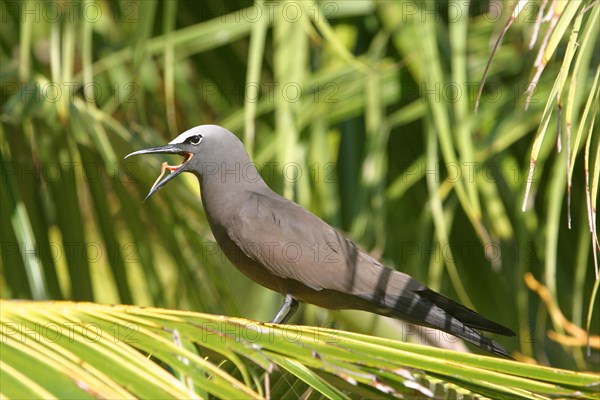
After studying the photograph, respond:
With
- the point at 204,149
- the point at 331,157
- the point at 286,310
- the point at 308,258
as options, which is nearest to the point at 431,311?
the point at 308,258

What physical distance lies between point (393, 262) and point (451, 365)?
8.71 feet

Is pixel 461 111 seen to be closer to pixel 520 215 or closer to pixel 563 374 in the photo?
pixel 520 215

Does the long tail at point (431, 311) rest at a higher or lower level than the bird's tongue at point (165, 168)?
lower

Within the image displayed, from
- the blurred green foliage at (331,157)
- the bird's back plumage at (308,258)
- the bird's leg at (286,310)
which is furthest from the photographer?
the blurred green foliage at (331,157)

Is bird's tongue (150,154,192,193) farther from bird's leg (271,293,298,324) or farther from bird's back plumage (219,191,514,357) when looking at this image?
bird's leg (271,293,298,324)

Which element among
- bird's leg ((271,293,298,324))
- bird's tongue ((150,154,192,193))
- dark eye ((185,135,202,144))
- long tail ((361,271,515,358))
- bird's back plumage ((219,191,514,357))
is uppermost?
dark eye ((185,135,202,144))

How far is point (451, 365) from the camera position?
1983mm

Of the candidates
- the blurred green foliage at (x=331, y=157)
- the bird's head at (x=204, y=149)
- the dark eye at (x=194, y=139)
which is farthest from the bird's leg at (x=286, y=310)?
the dark eye at (x=194, y=139)

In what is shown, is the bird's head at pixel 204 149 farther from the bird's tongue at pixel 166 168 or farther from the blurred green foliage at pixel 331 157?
the blurred green foliage at pixel 331 157

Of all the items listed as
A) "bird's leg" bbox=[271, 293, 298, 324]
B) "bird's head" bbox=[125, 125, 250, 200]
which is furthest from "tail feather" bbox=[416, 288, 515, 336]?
"bird's head" bbox=[125, 125, 250, 200]

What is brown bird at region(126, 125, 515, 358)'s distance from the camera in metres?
3.43

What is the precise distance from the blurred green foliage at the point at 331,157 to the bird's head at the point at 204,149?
0.34 feet

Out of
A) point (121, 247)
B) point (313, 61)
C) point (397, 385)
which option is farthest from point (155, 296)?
point (397, 385)

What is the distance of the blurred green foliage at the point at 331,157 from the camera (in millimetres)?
3812
